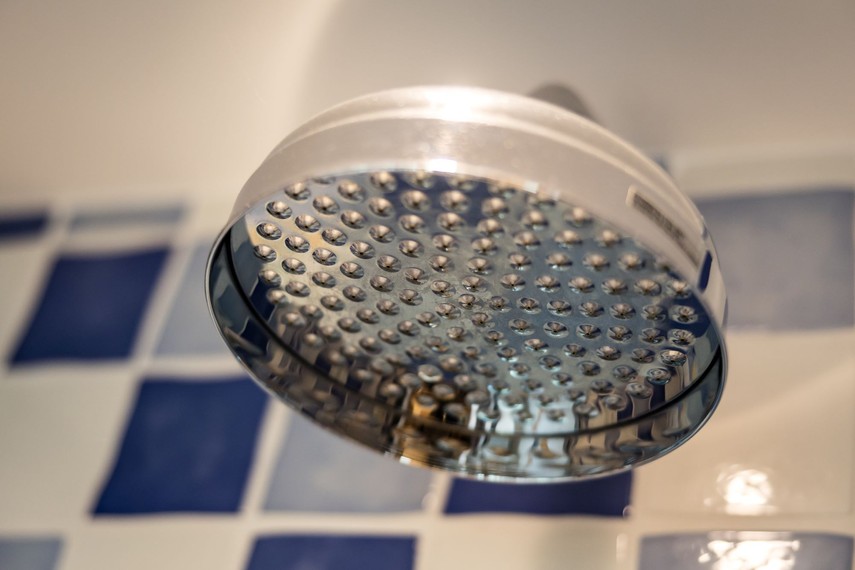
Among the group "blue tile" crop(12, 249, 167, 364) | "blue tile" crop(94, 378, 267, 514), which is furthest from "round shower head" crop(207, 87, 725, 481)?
"blue tile" crop(12, 249, 167, 364)

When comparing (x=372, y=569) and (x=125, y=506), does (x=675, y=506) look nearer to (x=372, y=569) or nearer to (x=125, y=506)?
(x=372, y=569)

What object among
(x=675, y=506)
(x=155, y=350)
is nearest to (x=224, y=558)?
(x=155, y=350)

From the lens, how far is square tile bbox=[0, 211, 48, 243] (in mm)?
939

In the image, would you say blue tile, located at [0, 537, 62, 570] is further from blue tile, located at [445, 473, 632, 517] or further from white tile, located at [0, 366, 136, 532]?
blue tile, located at [445, 473, 632, 517]

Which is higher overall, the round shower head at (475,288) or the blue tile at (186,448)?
the round shower head at (475,288)

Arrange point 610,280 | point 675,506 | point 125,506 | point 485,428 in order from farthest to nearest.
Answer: point 125,506, point 675,506, point 485,428, point 610,280

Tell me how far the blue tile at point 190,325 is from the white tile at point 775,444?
368 millimetres

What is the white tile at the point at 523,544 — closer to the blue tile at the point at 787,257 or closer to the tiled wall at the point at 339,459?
the tiled wall at the point at 339,459

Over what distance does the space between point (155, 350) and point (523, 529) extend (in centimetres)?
35

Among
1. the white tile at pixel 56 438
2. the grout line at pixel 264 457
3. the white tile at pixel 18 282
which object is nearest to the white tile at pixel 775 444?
the grout line at pixel 264 457

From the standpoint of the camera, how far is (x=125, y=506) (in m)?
0.74

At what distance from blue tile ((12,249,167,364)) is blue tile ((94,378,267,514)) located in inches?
2.7

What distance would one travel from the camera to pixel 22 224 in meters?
0.95

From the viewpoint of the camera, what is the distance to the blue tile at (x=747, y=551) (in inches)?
23.3
